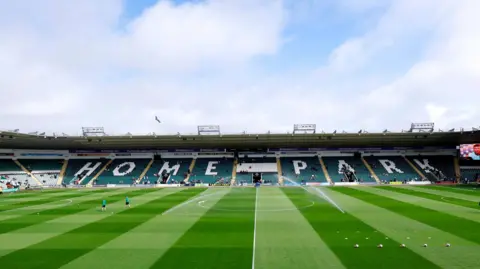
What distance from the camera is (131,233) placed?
21.0 m

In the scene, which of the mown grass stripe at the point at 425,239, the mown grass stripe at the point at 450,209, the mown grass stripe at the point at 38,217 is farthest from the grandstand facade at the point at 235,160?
the mown grass stripe at the point at 425,239

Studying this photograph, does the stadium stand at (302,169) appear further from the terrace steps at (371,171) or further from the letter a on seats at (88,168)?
the letter a on seats at (88,168)

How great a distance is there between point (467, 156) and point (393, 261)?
150 ft

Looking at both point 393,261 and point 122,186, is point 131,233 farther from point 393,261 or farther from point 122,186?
point 122,186

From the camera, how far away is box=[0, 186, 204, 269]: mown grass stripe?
15383 millimetres

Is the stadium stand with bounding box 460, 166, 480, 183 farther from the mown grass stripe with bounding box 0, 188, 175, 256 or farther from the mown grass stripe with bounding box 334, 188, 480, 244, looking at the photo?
the mown grass stripe with bounding box 0, 188, 175, 256

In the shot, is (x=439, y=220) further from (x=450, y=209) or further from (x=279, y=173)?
(x=279, y=173)

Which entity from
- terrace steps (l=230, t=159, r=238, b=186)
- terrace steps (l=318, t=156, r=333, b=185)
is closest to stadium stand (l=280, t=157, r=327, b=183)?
terrace steps (l=318, t=156, r=333, b=185)

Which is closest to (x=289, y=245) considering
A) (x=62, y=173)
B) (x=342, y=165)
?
(x=342, y=165)

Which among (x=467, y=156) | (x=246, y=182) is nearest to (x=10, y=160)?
(x=246, y=182)

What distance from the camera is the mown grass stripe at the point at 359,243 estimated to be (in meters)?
14.3

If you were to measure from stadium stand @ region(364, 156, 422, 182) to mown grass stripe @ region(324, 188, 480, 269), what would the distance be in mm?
38765

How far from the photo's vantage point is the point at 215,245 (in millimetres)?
17703

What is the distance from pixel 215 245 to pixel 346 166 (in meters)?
54.8
